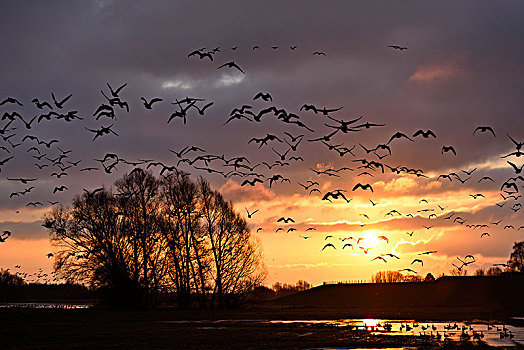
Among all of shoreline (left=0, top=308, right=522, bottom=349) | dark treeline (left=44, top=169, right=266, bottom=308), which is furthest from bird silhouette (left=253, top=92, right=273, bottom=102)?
dark treeline (left=44, top=169, right=266, bottom=308)

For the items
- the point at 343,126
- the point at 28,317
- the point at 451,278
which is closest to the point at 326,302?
the point at 451,278

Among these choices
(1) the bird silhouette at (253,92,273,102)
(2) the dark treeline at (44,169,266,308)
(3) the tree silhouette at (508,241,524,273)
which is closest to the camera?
(1) the bird silhouette at (253,92,273,102)

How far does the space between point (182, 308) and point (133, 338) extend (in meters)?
44.4

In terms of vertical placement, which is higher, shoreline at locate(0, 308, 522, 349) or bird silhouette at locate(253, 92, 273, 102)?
bird silhouette at locate(253, 92, 273, 102)

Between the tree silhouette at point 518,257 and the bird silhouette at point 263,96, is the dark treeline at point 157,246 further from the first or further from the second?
the tree silhouette at point 518,257

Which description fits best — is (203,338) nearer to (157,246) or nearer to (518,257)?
(157,246)

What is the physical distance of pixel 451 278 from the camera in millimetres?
138875

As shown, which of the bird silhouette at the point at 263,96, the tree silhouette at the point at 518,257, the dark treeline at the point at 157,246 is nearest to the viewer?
the bird silhouette at the point at 263,96

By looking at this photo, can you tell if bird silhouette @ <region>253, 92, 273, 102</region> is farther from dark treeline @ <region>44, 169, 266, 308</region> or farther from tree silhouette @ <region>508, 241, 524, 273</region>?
tree silhouette @ <region>508, 241, 524, 273</region>

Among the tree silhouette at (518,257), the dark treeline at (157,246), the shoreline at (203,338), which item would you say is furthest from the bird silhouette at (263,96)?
the tree silhouette at (518,257)

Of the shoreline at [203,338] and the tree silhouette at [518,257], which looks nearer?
the shoreline at [203,338]

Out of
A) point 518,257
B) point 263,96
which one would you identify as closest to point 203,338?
point 263,96

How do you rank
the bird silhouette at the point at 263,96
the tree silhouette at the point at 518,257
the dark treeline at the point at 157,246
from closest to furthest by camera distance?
the bird silhouette at the point at 263,96
the dark treeline at the point at 157,246
the tree silhouette at the point at 518,257

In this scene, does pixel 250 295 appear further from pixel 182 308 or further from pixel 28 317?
pixel 28 317
